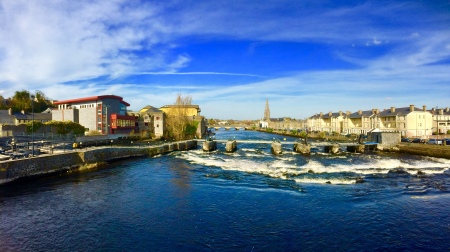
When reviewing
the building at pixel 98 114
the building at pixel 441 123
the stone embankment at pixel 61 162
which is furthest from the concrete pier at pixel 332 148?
the building at pixel 98 114

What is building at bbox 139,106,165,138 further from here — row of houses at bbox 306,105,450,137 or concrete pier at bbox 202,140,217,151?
row of houses at bbox 306,105,450,137

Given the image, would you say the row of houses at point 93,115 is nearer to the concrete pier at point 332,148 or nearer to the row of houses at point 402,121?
the concrete pier at point 332,148

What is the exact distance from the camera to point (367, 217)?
14.9m

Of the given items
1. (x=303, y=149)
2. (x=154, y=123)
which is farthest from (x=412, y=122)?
(x=154, y=123)

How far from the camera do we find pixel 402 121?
58.0 metres

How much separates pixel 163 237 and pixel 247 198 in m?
7.29

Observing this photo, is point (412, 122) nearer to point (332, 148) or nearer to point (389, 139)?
point (389, 139)

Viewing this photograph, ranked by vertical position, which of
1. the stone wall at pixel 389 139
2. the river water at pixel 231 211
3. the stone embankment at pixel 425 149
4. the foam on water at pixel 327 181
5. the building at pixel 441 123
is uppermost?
the building at pixel 441 123

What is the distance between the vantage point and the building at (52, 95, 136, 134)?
5722 centimetres

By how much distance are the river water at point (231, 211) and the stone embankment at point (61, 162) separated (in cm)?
129

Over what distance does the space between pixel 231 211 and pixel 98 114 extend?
49.9m

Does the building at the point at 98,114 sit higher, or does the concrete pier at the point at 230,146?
the building at the point at 98,114

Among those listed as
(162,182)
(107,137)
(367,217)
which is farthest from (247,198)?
(107,137)

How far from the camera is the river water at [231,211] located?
477 inches
